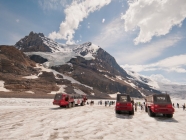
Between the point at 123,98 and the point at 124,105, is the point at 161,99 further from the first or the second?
the point at 123,98

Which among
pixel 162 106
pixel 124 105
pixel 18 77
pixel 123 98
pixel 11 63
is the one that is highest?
pixel 11 63

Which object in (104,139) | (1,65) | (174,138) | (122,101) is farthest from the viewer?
(1,65)

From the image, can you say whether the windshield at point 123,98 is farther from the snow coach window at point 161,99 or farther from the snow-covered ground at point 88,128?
the snow-covered ground at point 88,128

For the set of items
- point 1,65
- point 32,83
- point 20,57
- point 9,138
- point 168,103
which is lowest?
point 9,138

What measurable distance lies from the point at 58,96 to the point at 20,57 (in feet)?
371

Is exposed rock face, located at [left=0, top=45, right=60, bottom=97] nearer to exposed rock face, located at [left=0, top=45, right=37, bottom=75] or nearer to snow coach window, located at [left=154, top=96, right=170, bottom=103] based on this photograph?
exposed rock face, located at [left=0, top=45, right=37, bottom=75]

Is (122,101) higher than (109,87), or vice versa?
(109,87)

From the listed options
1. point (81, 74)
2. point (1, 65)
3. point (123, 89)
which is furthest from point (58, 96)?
point (123, 89)

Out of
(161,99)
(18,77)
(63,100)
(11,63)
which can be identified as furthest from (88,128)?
(11,63)

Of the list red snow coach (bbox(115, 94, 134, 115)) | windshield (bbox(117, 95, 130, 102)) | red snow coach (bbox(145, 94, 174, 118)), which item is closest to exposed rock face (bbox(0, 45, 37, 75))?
windshield (bbox(117, 95, 130, 102))

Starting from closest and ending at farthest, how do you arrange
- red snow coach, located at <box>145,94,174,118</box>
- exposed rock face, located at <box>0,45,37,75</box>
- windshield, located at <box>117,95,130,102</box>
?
red snow coach, located at <box>145,94,174,118</box>
windshield, located at <box>117,95,130,102</box>
exposed rock face, located at <box>0,45,37,75</box>

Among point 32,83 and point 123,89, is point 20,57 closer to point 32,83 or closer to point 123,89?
point 32,83

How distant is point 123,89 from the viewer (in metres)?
186

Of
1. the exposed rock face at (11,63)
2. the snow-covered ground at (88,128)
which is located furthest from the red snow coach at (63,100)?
the exposed rock face at (11,63)
